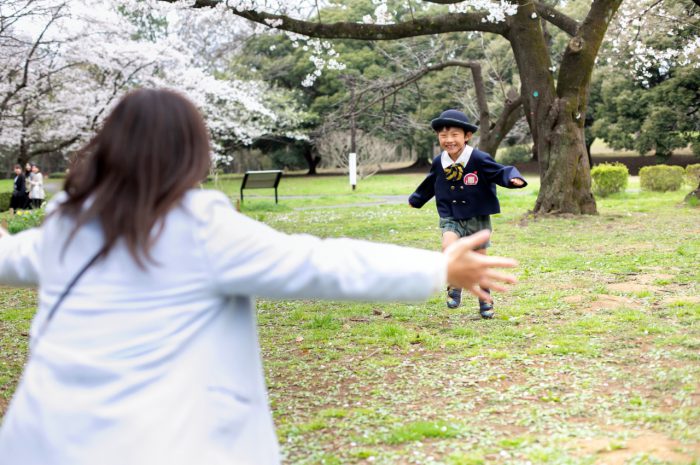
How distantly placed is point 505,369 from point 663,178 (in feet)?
63.6

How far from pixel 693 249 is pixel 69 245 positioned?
33.4ft

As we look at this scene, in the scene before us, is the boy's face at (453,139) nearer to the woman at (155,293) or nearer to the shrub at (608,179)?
the woman at (155,293)

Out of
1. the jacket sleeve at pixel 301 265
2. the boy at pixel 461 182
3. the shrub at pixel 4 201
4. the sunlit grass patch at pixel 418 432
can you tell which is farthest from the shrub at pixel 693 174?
the jacket sleeve at pixel 301 265

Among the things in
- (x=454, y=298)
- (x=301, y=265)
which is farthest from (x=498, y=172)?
(x=301, y=265)

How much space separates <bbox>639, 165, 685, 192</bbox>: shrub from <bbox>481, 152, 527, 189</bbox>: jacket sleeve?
17.7 metres

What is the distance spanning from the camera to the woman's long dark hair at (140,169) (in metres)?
2.04

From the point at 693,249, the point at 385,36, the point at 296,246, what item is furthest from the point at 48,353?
the point at 385,36

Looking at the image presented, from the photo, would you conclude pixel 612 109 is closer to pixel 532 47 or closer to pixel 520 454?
pixel 532 47

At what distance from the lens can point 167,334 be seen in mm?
2039

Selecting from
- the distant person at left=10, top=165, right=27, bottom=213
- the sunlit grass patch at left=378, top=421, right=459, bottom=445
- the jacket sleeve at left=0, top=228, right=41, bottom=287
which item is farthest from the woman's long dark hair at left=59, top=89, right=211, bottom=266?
the distant person at left=10, top=165, right=27, bottom=213

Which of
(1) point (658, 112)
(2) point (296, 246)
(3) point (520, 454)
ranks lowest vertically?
(3) point (520, 454)

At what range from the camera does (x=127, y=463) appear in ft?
6.40

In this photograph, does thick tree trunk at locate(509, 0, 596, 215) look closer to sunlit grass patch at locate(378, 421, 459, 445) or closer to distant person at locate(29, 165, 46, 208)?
sunlit grass patch at locate(378, 421, 459, 445)

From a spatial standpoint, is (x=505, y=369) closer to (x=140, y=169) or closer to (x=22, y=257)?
(x=22, y=257)
